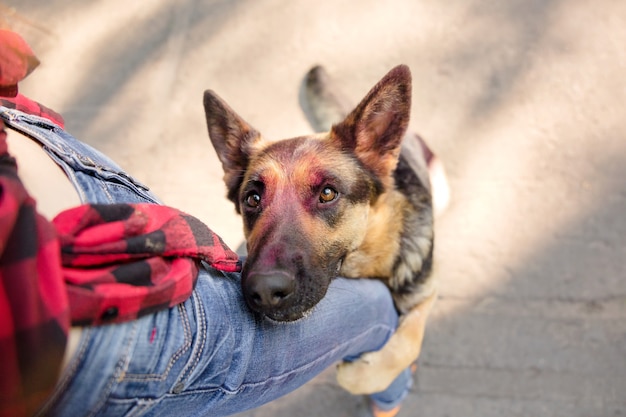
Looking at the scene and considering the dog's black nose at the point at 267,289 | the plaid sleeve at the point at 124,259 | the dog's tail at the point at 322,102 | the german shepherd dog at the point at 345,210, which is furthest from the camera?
the dog's tail at the point at 322,102

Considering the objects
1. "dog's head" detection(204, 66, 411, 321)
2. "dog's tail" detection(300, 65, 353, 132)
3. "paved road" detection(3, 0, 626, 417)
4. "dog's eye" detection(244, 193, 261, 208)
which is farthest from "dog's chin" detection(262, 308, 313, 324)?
"dog's tail" detection(300, 65, 353, 132)

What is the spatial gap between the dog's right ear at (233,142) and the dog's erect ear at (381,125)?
439 mm

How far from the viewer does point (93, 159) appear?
1.50m

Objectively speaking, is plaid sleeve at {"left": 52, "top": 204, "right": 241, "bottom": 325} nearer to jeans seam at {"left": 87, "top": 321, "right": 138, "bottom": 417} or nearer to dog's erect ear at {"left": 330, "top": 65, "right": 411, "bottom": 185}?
jeans seam at {"left": 87, "top": 321, "right": 138, "bottom": 417}

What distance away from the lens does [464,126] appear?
3.35 meters

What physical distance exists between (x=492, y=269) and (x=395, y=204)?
3.20 ft

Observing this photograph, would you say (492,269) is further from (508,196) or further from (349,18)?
(349,18)

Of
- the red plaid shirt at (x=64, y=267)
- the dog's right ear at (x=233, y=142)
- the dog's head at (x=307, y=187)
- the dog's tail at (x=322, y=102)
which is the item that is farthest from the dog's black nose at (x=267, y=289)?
the dog's tail at (x=322, y=102)

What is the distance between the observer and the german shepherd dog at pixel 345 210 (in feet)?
5.88

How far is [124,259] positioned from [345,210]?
112 centimetres

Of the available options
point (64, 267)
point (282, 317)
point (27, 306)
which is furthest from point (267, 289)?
point (27, 306)

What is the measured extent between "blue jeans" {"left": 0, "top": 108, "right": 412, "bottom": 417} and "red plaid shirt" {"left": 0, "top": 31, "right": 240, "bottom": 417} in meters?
0.06

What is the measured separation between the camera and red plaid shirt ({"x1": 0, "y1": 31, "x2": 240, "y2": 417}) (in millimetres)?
946

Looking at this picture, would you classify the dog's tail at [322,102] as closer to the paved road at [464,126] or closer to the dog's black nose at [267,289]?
the paved road at [464,126]
